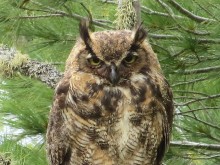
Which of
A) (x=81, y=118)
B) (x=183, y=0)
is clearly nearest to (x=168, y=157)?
(x=183, y=0)

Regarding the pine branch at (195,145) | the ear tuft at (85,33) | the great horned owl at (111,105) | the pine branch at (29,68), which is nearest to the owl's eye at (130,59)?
the great horned owl at (111,105)

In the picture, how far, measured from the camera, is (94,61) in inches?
98.7

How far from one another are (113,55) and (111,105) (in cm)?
24

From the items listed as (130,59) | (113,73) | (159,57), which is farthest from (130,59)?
(159,57)

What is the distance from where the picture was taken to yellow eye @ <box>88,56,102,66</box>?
97.6 inches

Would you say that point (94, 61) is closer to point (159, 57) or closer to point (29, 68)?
point (29, 68)

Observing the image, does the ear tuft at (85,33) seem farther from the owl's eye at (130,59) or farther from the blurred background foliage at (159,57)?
the blurred background foliage at (159,57)

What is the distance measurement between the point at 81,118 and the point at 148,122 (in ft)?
0.77

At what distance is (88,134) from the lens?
2588 mm

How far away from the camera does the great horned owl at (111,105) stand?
2.54 metres

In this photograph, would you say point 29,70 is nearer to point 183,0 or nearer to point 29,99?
point 29,99

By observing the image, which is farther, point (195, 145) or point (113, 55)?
point (195, 145)

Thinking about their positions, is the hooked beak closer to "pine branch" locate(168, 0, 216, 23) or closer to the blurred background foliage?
the blurred background foliage

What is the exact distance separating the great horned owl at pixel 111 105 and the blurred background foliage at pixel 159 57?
0.30m
